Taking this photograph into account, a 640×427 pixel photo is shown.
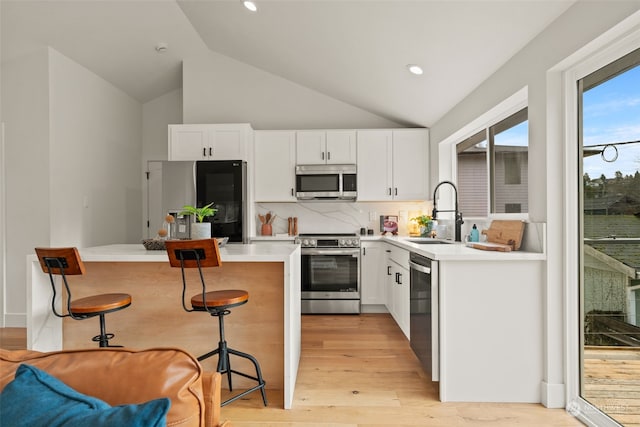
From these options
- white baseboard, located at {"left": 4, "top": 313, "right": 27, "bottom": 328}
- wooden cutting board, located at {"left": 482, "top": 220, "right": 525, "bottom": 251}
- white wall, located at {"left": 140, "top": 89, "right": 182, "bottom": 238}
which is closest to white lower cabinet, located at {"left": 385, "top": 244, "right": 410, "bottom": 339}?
wooden cutting board, located at {"left": 482, "top": 220, "right": 525, "bottom": 251}

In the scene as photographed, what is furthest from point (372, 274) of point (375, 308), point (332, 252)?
point (332, 252)

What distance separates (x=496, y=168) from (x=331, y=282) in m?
2.12

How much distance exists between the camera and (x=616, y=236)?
73.0 inches

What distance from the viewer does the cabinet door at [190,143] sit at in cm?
448

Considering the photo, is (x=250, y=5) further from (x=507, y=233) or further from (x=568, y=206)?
(x=568, y=206)

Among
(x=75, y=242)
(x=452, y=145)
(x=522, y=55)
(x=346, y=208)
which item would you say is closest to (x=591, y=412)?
(x=522, y=55)

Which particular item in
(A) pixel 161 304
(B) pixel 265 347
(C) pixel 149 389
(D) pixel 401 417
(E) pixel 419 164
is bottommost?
(D) pixel 401 417

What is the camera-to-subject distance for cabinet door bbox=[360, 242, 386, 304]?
4.37 metres

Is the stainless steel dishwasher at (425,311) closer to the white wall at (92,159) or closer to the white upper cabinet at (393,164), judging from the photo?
the white upper cabinet at (393,164)

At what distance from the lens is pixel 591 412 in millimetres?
2004

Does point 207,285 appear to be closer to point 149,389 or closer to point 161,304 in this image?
point 161,304

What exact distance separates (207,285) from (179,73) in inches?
146

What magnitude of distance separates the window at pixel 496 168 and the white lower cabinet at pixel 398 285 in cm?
90

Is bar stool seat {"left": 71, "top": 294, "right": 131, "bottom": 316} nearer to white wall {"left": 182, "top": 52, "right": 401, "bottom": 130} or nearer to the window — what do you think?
the window
